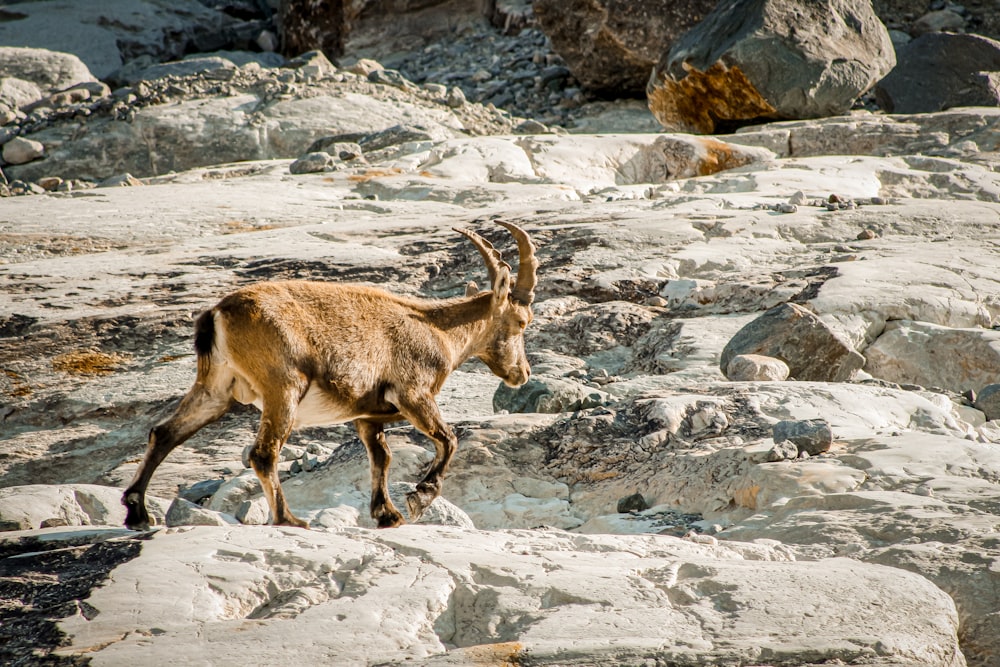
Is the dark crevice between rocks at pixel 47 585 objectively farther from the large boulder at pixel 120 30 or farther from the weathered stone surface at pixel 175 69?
the large boulder at pixel 120 30

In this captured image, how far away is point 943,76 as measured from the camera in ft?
58.5

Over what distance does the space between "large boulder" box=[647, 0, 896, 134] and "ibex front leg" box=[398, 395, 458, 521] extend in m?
12.6

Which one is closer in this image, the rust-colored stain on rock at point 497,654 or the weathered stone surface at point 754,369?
the rust-colored stain on rock at point 497,654

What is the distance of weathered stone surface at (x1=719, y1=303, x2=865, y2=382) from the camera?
842cm

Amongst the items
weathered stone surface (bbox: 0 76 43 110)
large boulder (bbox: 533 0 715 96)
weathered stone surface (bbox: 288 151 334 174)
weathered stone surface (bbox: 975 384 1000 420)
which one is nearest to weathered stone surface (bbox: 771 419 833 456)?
weathered stone surface (bbox: 975 384 1000 420)

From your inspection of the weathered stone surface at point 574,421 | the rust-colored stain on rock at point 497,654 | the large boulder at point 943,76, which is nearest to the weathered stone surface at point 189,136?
the weathered stone surface at point 574,421

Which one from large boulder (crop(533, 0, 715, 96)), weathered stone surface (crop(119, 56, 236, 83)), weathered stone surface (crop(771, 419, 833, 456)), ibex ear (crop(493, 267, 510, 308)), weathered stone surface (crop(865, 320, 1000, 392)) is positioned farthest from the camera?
weathered stone surface (crop(119, 56, 236, 83))

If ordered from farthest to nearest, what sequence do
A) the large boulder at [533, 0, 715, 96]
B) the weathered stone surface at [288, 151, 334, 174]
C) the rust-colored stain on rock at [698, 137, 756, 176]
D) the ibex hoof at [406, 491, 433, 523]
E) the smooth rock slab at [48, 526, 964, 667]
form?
the large boulder at [533, 0, 715, 96], the rust-colored stain on rock at [698, 137, 756, 176], the weathered stone surface at [288, 151, 334, 174], the ibex hoof at [406, 491, 433, 523], the smooth rock slab at [48, 526, 964, 667]

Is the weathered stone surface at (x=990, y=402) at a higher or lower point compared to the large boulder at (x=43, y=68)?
lower

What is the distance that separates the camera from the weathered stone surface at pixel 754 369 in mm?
8062

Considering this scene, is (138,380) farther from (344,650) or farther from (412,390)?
(344,650)

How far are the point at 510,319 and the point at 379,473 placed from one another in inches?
67.7

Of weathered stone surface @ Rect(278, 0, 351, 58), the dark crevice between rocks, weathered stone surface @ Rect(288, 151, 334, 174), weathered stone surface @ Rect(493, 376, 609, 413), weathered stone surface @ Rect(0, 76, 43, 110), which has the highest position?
weathered stone surface @ Rect(278, 0, 351, 58)

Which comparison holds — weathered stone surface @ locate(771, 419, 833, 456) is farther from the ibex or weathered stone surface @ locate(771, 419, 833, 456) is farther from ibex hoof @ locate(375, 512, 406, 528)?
ibex hoof @ locate(375, 512, 406, 528)
